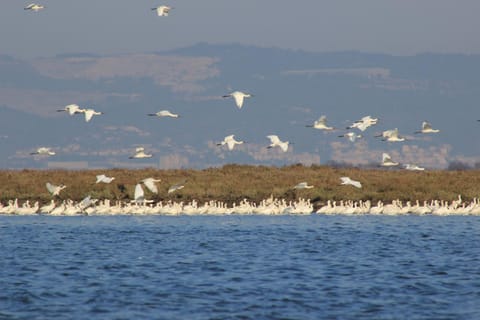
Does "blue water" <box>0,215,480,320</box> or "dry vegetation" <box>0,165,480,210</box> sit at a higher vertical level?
"dry vegetation" <box>0,165,480,210</box>

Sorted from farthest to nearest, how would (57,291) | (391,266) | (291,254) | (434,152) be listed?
(434,152), (291,254), (391,266), (57,291)

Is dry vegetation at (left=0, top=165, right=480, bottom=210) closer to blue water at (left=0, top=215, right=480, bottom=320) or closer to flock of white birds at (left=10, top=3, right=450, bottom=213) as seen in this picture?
flock of white birds at (left=10, top=3, right=450, bottom=213)

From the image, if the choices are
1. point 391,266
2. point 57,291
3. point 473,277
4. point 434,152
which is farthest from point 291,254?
point 434,152

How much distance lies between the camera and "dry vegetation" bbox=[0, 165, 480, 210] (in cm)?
4478

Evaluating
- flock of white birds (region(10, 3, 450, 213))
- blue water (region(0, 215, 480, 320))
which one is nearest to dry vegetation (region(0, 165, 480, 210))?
flock of white birds (region(10, 3, 450, 213))

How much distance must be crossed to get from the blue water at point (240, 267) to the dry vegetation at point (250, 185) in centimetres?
458

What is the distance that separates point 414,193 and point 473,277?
1979cm

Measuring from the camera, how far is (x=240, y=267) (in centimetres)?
2698

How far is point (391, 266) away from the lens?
1081 inches

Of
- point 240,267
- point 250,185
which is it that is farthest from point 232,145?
point 240,267

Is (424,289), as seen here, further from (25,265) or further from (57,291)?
(25,265)

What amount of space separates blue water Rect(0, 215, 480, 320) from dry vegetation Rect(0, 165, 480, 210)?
4.58m

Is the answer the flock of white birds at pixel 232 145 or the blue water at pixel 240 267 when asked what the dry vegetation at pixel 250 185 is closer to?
the flock of white birds at pixel 232 145

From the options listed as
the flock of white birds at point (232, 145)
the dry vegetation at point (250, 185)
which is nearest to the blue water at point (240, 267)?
the flock of white birds at point (232, 145)
